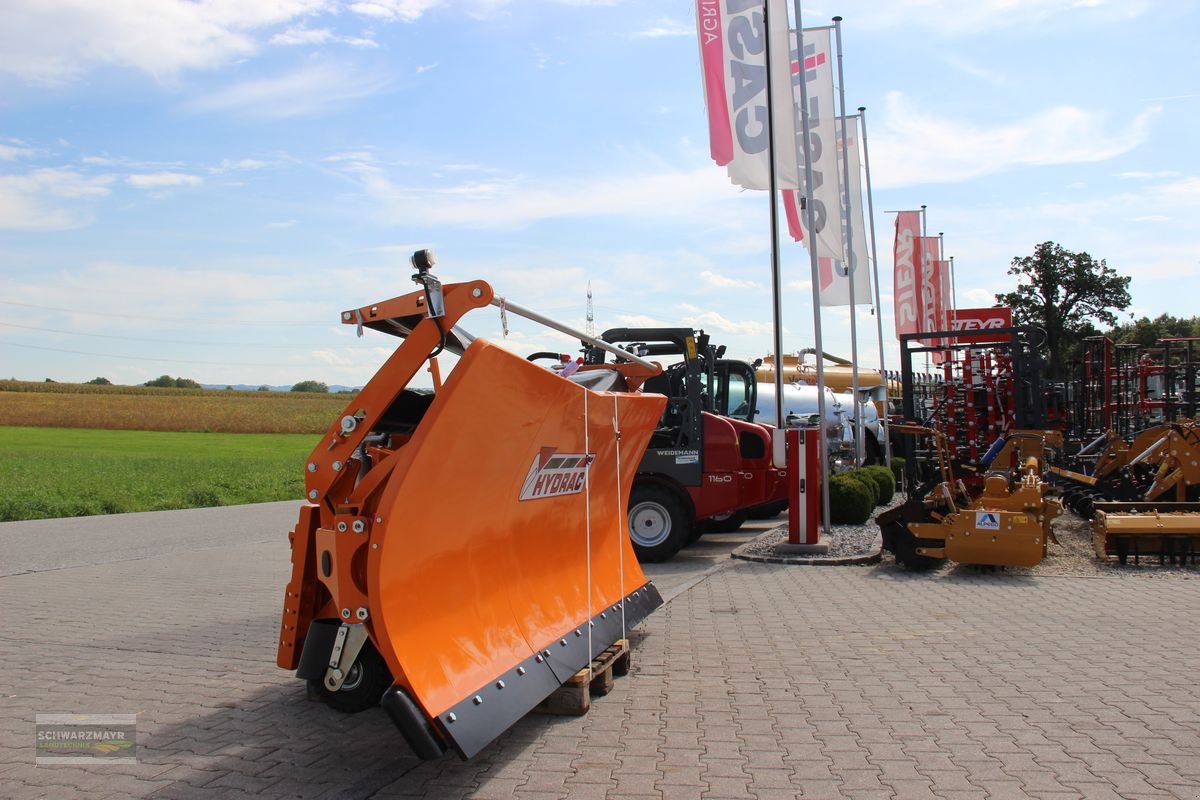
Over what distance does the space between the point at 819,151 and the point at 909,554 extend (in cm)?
649

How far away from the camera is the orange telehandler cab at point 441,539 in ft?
12.9

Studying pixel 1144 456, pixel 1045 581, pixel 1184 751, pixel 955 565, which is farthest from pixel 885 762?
pixel 1144 456

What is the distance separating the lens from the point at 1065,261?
51.8 m

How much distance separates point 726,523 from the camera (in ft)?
46.0

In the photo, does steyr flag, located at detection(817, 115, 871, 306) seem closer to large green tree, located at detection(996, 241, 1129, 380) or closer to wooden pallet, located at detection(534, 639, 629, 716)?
wooden pallet, located at detection(534, 639, 629, 716)

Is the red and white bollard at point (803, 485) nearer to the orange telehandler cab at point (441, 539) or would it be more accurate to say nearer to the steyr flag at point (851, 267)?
the orange telehandler cab at point (441, 539)

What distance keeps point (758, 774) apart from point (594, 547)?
2.17 meters

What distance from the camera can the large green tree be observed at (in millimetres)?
51250

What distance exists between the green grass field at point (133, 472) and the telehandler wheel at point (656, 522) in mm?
12980

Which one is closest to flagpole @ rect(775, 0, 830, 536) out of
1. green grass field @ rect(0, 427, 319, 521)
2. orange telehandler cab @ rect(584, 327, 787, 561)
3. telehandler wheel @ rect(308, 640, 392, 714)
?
orange telehandler cab @ rect(584, 327, 787, 561)

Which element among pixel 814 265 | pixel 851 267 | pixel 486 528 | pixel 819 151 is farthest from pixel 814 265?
pixel 486 528

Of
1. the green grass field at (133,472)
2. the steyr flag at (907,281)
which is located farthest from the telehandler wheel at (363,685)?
the steyr flag at (907,281)

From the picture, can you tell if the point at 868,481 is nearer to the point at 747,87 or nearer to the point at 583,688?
the point at 747,87

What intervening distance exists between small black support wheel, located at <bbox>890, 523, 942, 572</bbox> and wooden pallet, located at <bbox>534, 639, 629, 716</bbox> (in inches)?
198
